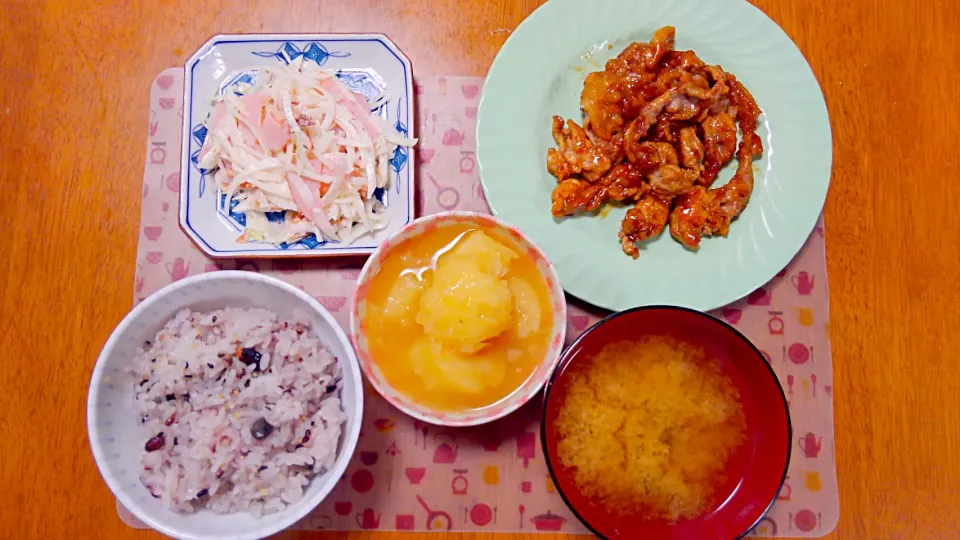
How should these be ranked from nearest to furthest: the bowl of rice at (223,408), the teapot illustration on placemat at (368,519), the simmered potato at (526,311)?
the bowl of rice at (223,408) < the simmered potato at (526,311) < the teapot illustration on placemat at (368,519)

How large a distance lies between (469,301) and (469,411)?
0.80 ft

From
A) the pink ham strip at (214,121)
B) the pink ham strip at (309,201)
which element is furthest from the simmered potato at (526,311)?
the pink ham strip at (214,121)

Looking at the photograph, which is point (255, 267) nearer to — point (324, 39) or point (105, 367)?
point (105, 367)

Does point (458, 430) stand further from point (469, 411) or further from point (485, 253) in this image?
point (485, 253)

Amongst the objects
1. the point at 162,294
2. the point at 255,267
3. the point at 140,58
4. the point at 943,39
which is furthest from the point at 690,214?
the point at 140,58

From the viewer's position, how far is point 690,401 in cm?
134

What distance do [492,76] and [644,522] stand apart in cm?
108

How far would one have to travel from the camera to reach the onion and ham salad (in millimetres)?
1498

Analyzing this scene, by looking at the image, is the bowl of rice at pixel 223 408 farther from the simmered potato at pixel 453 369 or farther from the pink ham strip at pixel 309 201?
the pink ham strip at pixel 309 201

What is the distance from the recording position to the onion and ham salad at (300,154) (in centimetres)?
150

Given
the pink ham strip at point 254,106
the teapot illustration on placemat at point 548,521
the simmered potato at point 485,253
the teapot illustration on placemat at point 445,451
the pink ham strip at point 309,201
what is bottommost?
the teapot illustration on placemat at point 548,521

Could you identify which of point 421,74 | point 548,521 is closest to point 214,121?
point 421,74

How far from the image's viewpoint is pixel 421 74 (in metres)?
1.66

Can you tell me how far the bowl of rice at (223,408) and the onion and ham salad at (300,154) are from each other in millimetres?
284
